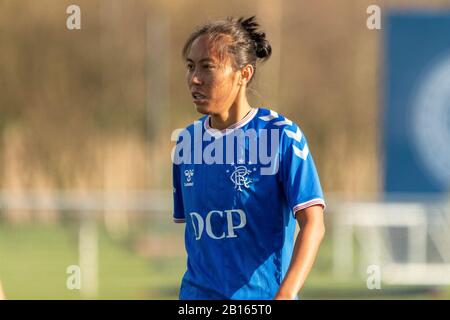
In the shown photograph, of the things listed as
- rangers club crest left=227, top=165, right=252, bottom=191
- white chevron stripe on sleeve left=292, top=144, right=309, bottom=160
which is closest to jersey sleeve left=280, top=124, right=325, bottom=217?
white chevron stripe on sleeve left=292, top=144, right=309, bottom=160

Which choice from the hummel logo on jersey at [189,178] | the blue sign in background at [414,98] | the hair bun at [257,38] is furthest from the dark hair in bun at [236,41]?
the blue sign in background at [414,98]

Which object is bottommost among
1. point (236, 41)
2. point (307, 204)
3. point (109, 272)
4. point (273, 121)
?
point (109, 272)

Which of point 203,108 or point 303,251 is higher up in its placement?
point 203,108

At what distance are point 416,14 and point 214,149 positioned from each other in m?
6.92

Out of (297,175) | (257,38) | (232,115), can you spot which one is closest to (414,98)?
(257,38)

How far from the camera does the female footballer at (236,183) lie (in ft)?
13.2

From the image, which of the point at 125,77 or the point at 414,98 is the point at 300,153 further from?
the point at 125,77

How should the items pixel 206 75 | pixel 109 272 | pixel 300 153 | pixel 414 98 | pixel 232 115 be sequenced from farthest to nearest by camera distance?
pixel 109 272 < pixel 414 98 < pixel 232 115 < pixel 206 75 < pixel 300 153

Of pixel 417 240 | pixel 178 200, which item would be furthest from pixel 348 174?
pixel 178 200

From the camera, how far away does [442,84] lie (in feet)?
35.2

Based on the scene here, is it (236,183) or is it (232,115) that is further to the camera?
(232,115)

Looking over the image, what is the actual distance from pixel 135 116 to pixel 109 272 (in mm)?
4861

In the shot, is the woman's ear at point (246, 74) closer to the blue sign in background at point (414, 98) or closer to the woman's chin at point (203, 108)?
the woman's chin at point (203, 108)

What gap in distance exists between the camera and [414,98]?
10641mm
